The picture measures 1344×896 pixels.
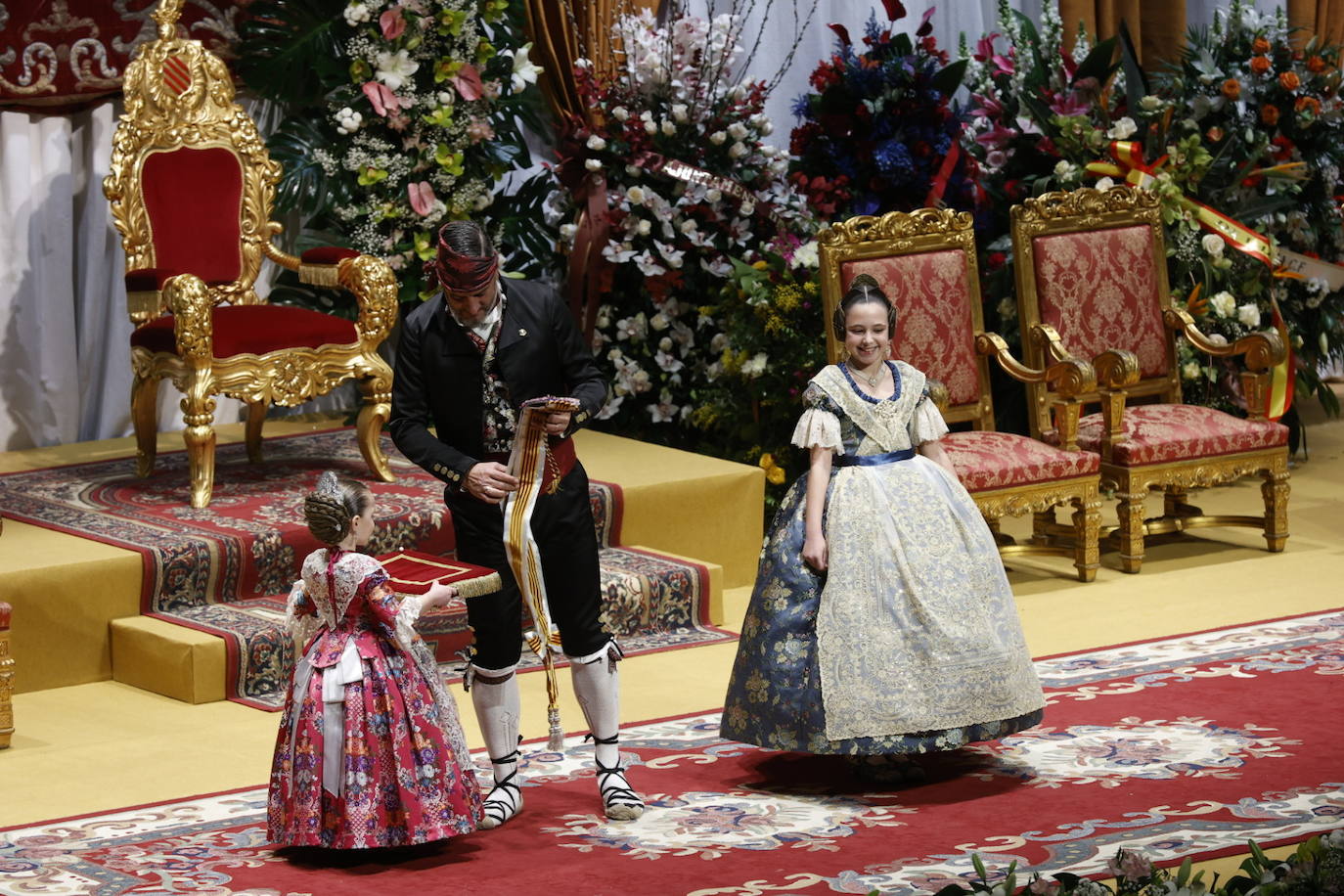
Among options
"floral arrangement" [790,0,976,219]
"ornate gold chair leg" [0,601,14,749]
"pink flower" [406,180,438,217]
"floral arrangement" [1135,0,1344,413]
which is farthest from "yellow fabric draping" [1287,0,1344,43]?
"ornate gold chair leg" [0,601,14,749]

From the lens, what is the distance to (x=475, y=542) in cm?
441

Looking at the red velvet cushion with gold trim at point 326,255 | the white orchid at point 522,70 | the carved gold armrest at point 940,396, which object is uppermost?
the white orchid at point 522,70

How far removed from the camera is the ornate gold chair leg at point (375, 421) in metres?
6.68

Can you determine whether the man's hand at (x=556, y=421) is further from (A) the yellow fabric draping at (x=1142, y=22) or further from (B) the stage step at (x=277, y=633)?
(A) the yellow fabric draping at (x=1142, y=22)

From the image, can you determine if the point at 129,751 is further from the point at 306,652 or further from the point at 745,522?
the point at 745,522

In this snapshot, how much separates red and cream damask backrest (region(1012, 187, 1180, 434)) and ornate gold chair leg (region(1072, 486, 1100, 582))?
403mm

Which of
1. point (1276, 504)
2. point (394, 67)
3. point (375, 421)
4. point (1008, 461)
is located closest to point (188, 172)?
point (394, 67)

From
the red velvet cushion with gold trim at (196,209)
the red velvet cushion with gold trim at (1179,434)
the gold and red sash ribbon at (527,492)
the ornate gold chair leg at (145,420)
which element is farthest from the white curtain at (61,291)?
the gold and red sash ribbon at (527,492)

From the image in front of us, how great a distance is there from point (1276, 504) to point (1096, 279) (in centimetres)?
94

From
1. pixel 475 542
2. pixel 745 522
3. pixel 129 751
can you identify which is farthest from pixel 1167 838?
pixel 745 522

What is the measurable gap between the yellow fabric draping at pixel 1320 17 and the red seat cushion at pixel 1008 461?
458 centimetres

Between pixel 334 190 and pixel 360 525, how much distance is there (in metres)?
3.55

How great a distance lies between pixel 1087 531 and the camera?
6.64m

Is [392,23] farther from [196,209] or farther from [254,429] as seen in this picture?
[254,429]
